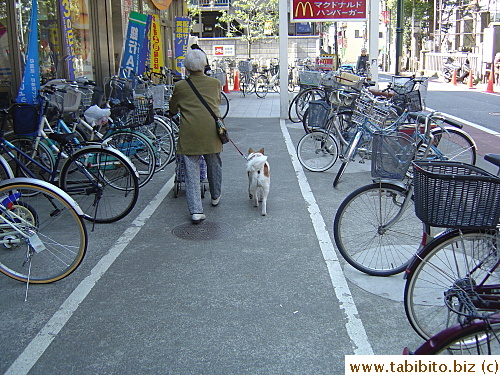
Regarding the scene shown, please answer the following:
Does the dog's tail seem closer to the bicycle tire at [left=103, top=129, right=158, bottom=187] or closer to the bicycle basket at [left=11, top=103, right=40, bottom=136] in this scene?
the bicycle tire at [left=103, top=129, right=158, bottom=187]

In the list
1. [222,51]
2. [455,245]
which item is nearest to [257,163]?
[455,245]

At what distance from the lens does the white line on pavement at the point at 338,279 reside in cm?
354

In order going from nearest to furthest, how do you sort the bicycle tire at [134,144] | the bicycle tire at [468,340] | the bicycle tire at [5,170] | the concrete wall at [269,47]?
the bicycle tire at [468,340], the bicycle tire at [5,170], the bicycle tire at [134,144], the concrete wall at [269,47]

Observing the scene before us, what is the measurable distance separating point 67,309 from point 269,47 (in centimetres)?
2902

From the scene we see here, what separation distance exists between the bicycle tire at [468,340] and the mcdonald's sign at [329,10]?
469 inches

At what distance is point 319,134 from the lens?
26.9 ft

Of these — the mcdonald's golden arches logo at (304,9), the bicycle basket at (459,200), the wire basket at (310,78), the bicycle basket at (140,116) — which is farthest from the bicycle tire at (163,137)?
the mcdonald's golden arches logo at (304,9)

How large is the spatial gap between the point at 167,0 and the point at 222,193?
425 inches

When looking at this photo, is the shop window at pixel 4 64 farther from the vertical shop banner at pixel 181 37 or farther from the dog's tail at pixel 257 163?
the vertical shop banner at pixel 181 37

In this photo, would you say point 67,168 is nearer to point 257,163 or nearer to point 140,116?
point 140,116

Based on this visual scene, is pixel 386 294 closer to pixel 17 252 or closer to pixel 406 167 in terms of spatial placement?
→ pixel 406 167

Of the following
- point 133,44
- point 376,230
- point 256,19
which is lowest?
point 376,230

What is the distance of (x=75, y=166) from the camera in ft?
18.7

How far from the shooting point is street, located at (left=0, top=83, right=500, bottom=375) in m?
3.36
